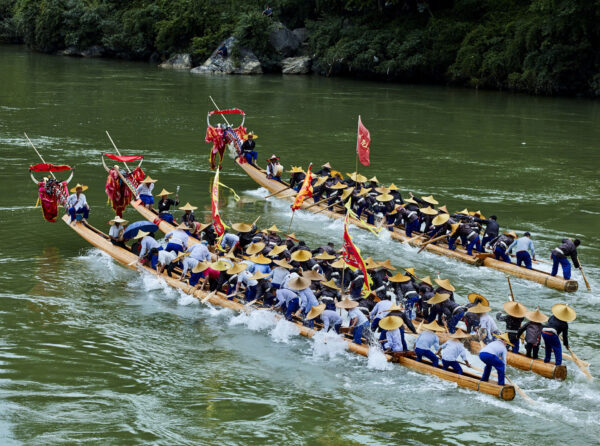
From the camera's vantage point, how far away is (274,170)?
23.0 m

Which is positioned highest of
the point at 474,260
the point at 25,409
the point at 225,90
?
the point at 225,90

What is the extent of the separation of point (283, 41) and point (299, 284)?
4477cm

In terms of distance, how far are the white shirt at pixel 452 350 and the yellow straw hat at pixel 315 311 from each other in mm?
2196

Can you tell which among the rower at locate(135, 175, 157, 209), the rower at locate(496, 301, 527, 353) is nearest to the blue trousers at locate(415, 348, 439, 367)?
the rower at locate(496, 301, 527, 353)

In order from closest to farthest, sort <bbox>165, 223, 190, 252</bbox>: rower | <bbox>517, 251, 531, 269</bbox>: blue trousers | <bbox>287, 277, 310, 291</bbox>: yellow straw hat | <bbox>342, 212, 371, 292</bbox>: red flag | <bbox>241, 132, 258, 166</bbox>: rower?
<bbox>342, 212, 371, 292</bbox>: red flag
<bbox>287, 277, 310, 291</bbox>: yellow straw hat
<bbox>165, 223, 190, 252</bbox>: rower
<bbox>517, 251, 531, 269</bbox>: blue trousers
<bbox>241, 132, 258, 166</bbox>: rower

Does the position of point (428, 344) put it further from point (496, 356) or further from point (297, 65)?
point (297, 65)

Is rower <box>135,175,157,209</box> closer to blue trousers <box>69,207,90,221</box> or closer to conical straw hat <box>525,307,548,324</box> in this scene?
blue trousers <box>69,207,90,221</box>

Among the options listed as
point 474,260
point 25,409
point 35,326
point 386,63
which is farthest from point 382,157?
point 386,63

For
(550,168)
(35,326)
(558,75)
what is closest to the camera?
(35,326)

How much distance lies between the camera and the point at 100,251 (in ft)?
58.1

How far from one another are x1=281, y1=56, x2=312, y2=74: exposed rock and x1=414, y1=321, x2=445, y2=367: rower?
44.2 metres

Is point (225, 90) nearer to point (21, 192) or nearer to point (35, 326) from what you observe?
point (21, 192)

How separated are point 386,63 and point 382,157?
892 inches

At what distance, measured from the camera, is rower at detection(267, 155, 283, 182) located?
22922 millimetres
